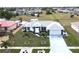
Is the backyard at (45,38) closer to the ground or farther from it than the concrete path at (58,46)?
farther from it

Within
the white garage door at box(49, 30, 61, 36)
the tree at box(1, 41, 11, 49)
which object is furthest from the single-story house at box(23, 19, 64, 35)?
the tree at box(1, 41, 11, 49)

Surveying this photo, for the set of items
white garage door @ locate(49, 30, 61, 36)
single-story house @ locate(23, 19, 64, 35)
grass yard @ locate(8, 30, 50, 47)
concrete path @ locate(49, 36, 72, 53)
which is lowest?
concrete path @ locate(49, 36, 72, 53)

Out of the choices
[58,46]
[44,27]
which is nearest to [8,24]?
[44,27]

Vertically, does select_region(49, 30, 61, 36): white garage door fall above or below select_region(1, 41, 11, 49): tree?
above

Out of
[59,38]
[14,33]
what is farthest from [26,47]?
[59,38]

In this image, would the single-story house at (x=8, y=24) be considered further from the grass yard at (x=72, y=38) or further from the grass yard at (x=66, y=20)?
the grass yard at (x=72, y=38)

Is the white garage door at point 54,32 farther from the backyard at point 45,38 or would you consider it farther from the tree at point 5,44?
the tree at point 5,44

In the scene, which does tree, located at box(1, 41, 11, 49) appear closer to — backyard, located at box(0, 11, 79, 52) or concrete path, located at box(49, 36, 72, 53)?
backyard, located at box(0, 11, 79, 52)

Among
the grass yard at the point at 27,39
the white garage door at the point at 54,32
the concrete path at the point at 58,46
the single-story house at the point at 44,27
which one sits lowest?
the concrete path at the point at 58,46

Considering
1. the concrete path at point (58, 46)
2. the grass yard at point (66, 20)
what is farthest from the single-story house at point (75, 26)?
the concrete path at point (58, 46)
